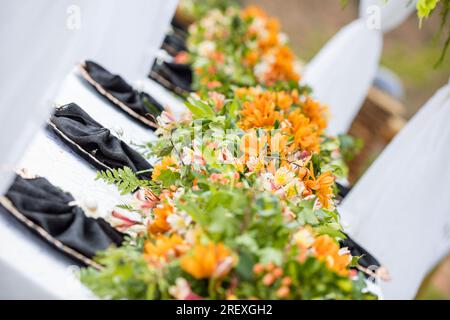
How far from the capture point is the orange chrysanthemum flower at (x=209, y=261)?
96cm

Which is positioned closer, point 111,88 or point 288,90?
point 111,88

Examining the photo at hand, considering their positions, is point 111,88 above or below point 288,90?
below

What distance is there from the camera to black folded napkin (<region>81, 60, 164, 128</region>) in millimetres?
1976

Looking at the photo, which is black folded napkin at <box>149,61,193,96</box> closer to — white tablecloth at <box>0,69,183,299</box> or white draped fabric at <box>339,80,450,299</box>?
white tablecloth at <box>0,69,183,299</box>

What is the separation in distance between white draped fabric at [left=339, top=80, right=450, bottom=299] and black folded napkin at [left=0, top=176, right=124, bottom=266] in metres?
1.21

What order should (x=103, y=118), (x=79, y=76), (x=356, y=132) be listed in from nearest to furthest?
(x=103, y=118) < (x=79, y=76) < (x=356, y=132)

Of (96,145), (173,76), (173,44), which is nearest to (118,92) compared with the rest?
(96,145)

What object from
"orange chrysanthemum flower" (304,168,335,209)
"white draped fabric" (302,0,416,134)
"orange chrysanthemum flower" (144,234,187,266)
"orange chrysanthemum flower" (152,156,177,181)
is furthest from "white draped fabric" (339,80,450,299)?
"orange chrysanthemum flower" (144,234,187,266)

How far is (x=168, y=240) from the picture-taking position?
3.47 ft

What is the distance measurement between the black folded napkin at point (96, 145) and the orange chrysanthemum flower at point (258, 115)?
0.96 feet
